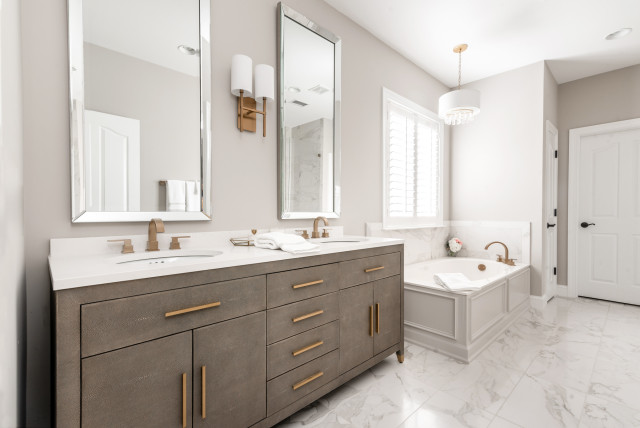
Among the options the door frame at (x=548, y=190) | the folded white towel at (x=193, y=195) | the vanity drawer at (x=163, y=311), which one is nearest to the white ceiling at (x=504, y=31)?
the door frame at (x=548, y=190)

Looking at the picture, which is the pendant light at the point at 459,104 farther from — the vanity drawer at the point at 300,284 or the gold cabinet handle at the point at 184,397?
the gold cabinet handle at the point at 184,397

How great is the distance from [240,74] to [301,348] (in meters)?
1.53

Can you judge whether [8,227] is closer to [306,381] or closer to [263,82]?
[306,381]

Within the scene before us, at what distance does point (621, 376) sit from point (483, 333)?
0.79 meters

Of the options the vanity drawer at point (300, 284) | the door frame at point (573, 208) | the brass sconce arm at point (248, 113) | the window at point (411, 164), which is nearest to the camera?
the vanity drawer at point (300, 284)

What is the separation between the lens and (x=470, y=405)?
64.4 inches

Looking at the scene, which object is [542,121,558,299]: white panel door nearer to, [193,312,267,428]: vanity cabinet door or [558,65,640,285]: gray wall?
[558,65,640,285]: gray wall

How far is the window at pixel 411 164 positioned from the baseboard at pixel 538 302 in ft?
4.19

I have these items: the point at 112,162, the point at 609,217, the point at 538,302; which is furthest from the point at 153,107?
the point at 609,217

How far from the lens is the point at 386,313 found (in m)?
1.93

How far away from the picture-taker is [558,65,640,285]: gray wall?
11.0 feet

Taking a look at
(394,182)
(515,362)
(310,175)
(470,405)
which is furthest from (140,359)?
(394,182)

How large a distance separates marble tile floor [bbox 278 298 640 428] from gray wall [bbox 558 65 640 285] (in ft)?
5.41

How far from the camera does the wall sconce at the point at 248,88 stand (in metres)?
1.70
